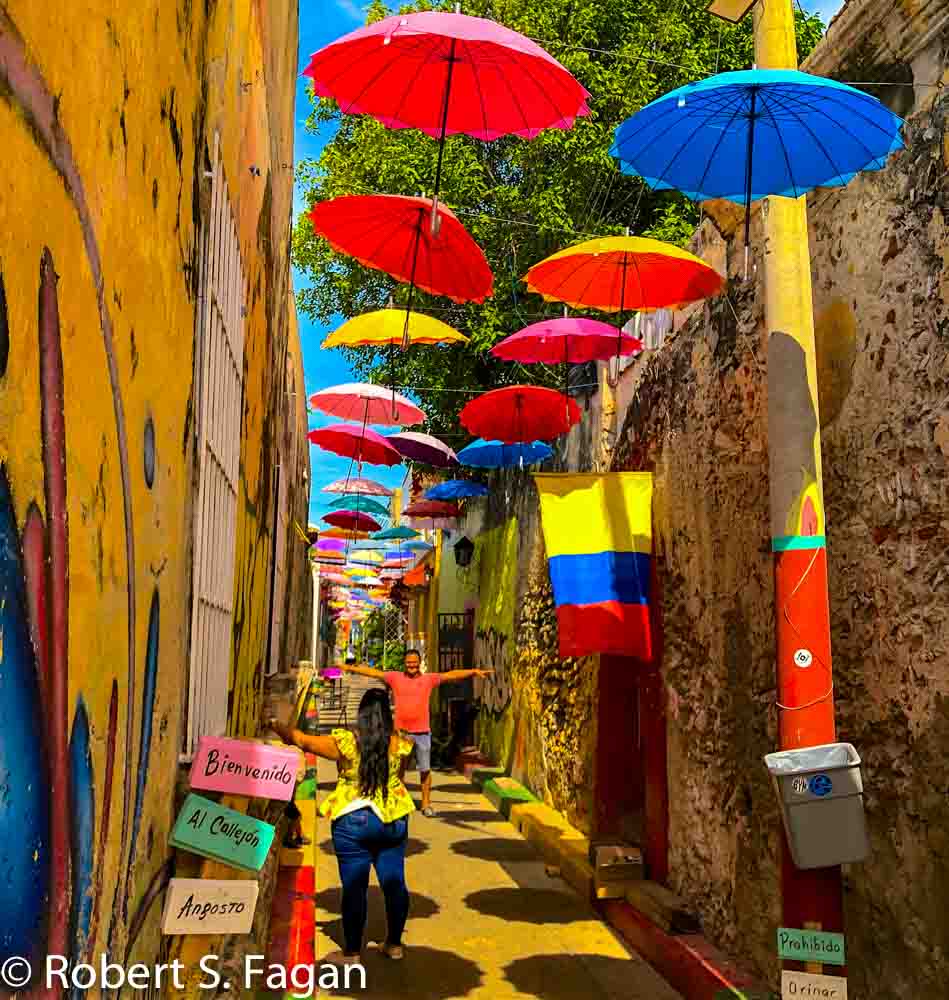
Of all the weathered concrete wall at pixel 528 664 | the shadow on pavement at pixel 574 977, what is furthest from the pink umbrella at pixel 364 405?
the shadow on pavement at pixel 574 977

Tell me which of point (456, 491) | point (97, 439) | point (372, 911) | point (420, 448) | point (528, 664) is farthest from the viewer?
point (456, 491)

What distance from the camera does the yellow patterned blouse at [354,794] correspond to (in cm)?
574

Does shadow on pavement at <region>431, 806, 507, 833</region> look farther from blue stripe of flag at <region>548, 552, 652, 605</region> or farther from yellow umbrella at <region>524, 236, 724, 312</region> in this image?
yellow umbrella at <region>524, 236, 724, 312</region>

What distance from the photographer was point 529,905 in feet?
25.3

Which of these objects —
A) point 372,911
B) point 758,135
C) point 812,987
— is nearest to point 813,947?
point 812,987

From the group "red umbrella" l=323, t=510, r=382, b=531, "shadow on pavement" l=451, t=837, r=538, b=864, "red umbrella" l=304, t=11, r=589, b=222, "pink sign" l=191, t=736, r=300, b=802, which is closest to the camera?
"pink sign" l=191, t=736, r=300, b=802

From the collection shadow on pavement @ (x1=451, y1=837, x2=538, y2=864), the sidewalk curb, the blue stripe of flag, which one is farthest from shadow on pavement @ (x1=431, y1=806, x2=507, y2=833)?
the blue stripe of flag

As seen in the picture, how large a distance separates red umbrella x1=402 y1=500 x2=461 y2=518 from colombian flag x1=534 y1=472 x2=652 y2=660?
11.4m

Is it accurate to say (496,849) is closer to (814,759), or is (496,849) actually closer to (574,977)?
(574,977)

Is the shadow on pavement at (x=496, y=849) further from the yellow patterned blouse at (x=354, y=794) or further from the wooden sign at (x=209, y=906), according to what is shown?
the wooden sign at (x=209, y=906)

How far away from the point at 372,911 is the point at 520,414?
511 centimetres

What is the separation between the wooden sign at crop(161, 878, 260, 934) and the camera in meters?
2.91

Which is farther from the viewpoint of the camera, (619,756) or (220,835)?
(619,756)

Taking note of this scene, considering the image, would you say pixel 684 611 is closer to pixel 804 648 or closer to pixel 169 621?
pixel 804 648
